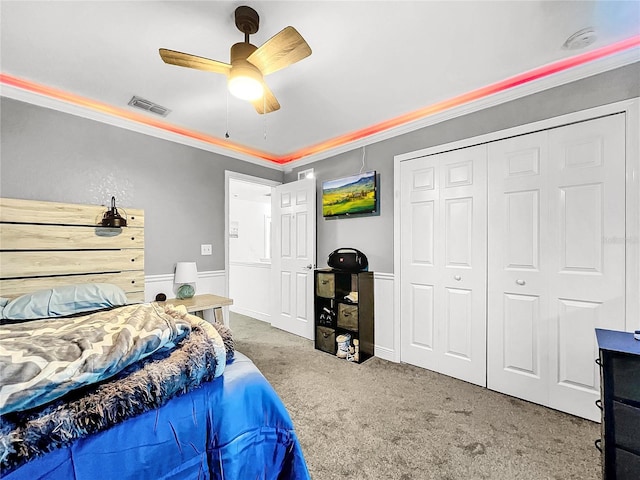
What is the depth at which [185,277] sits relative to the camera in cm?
308

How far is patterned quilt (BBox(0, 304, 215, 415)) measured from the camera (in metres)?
0.67

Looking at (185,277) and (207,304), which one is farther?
(185,277)

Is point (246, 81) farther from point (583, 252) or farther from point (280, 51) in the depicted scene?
point (583, 252)

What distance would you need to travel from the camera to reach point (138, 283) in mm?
2846

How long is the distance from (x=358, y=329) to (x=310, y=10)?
105 inches

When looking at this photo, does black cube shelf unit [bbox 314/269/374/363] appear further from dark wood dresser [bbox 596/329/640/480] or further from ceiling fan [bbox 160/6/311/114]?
ceiling fan [bbox 160/6/311/114]

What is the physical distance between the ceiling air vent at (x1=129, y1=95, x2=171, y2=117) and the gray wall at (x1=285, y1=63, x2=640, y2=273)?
1843 mm

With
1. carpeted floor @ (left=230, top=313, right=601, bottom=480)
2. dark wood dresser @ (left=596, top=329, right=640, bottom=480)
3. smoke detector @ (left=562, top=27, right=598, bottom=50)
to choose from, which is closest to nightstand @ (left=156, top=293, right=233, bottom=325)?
carpeted floor @ (left=230, top=313, right=601, bottom=480)

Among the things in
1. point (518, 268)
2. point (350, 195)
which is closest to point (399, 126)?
point (350, 195)

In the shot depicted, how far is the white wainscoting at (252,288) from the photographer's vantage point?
15.5 feet

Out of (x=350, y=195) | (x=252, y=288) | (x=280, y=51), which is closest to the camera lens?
(x=280, y=51)

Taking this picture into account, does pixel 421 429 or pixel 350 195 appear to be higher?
pixel 350 195

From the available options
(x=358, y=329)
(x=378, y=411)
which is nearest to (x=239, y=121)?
(x=358, y=329)

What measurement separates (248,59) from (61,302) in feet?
7.03
